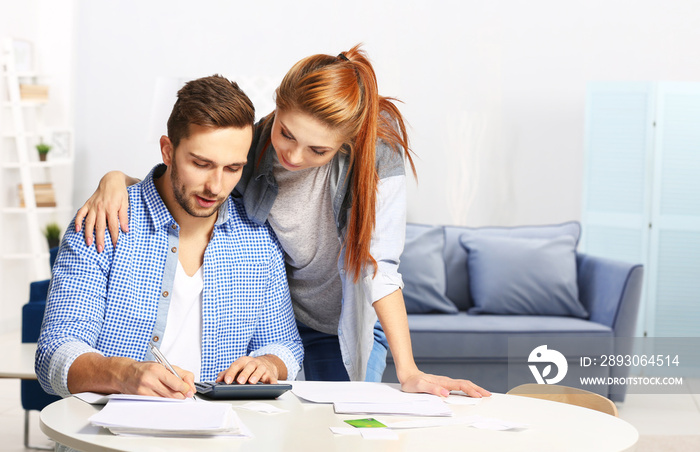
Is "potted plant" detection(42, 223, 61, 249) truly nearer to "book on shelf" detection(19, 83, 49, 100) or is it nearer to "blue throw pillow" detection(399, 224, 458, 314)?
"book on shelf" detection(19, 83, 49, 100)

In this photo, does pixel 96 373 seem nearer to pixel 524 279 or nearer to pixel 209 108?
pixel 209 108

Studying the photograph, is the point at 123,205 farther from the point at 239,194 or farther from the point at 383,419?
the point at 383,419

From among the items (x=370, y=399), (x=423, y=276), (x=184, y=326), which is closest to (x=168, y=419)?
(x=370, y=399)

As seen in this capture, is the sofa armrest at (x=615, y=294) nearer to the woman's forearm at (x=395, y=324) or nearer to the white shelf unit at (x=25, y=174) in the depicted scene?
the woman's forearm at (x=395, y=324)

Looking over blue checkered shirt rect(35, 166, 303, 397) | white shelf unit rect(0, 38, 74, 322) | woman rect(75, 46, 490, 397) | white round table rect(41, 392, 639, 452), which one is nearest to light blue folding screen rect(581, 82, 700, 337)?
woman rect(75, 46, 490, 397)

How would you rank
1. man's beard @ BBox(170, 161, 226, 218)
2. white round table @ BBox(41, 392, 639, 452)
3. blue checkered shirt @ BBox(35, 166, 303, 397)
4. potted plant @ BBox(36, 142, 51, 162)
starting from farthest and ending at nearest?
potted plant @ BBox(36, 142, 51, 162)
man's beard @ BBox(170, 161, 226, 218)
blue checkered shirt @ BBox(35, 166, 303, 397)
white round table @ BBox(41, 392, 639, 452)

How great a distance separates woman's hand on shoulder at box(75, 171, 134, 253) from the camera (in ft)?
5.18

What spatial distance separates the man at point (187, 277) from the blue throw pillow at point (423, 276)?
212cm

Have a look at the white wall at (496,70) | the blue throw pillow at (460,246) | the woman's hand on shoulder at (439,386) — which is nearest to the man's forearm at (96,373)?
the woman's hand on shoulder at (439,386)

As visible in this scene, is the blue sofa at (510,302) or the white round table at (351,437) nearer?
the white round table at (351,437)

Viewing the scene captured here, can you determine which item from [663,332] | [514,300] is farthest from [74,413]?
[663,332]

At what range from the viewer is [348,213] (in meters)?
1.76

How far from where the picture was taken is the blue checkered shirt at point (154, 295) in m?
1.50

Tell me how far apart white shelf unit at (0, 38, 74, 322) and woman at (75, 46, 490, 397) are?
3.96m
